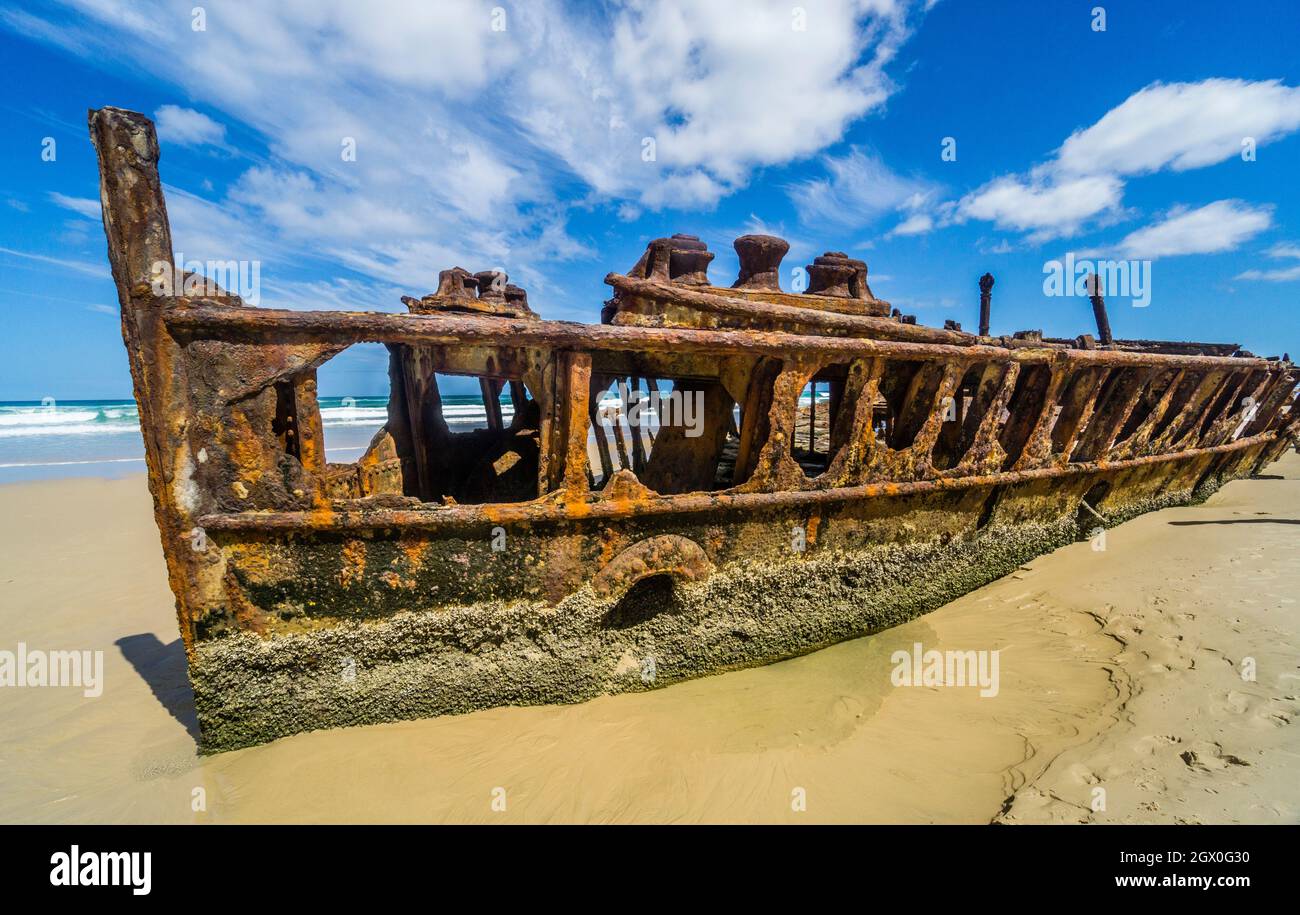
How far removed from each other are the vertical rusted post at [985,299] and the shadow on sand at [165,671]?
42.9 ft

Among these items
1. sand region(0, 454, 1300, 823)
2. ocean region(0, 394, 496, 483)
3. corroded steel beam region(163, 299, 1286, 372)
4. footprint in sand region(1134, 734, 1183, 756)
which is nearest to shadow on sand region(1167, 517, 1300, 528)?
sand region(0, 454, 1300, 823)

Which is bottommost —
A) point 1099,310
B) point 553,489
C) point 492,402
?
point 553,489

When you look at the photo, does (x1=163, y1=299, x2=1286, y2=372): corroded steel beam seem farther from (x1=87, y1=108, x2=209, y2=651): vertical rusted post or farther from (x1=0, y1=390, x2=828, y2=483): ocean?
(x1=0, y1=390, x2=828, y2=483): ocean

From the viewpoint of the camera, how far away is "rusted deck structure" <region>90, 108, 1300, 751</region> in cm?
273

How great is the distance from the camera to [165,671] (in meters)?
4.62

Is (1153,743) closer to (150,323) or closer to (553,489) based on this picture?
(553,489)

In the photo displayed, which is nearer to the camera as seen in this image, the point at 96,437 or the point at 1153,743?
the point at 1153,743

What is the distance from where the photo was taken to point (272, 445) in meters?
2.81

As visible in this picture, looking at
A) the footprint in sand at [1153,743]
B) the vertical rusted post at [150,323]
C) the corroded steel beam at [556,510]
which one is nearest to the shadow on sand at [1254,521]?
the corroded steel beam at [556,510]

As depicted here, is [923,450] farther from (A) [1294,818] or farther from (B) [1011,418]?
(A) [1294,818]

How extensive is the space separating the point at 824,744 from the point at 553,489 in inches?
84.8

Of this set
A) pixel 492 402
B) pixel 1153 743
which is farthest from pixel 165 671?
pixel 1153 743
